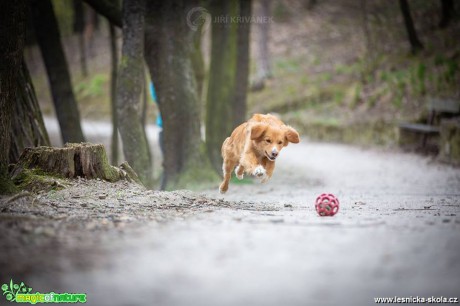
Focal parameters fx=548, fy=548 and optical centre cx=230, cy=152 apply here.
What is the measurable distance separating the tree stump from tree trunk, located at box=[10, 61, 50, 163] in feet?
6.29

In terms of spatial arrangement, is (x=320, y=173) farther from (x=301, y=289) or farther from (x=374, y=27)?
(x=374, y=27)

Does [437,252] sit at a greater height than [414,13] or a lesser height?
lesser

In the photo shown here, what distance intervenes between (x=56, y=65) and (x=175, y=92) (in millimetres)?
2816

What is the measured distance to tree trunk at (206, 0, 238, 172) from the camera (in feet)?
43.2

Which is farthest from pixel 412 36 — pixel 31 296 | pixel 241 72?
pixel 31 296

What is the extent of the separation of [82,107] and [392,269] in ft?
99.3

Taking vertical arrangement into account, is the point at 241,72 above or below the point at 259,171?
above

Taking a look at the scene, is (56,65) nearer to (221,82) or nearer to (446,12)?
(221,82)

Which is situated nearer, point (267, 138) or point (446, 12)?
point (267, 138)

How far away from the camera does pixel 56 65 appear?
11.8 metres

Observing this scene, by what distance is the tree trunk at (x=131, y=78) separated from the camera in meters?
9.54

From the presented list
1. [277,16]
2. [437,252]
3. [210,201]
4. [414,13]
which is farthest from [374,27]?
[437,252]

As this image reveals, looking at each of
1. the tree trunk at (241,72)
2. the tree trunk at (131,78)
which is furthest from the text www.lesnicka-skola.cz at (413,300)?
the tree trunk at (241,72)

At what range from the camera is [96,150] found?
7297 millimetres
